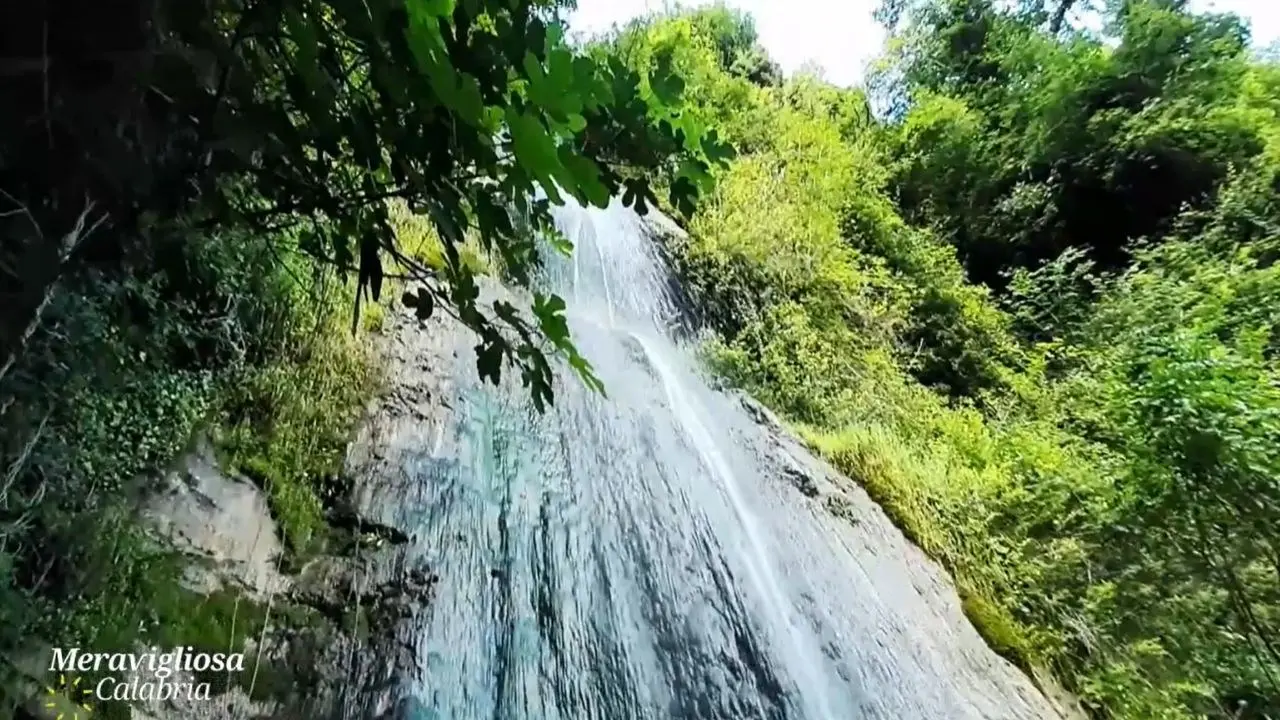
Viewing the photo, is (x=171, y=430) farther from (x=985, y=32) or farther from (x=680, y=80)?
(x=985, y=32)

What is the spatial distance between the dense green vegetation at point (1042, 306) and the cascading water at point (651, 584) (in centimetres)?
44

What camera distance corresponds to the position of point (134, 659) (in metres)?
1.70

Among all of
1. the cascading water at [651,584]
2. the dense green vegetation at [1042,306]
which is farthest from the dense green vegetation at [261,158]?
the cascading water at [651,584]

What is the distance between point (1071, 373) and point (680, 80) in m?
4.20

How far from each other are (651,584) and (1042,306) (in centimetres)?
393

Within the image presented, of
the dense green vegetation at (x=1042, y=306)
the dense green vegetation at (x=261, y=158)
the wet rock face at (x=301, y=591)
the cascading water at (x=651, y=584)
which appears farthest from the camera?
the dense green vegetation at (x=1042, y=306)

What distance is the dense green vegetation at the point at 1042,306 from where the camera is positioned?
9.73 ft

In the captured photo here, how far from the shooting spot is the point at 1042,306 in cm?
557

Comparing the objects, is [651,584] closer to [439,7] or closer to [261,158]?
[261,158]

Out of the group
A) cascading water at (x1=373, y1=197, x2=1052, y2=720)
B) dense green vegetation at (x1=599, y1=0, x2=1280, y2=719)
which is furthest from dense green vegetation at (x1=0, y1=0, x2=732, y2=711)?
cascading water at (x1=373, y1=197, x2=1052, y2=720)

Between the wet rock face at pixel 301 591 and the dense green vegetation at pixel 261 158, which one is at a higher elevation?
the dense green vegetation at pixel 261 158

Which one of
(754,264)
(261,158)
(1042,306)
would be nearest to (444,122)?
(261,158)

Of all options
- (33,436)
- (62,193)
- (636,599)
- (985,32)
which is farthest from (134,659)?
(985,32)

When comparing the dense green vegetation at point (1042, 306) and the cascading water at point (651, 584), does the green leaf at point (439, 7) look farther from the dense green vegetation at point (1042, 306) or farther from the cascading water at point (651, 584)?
the cascading water at point (651, 584)
